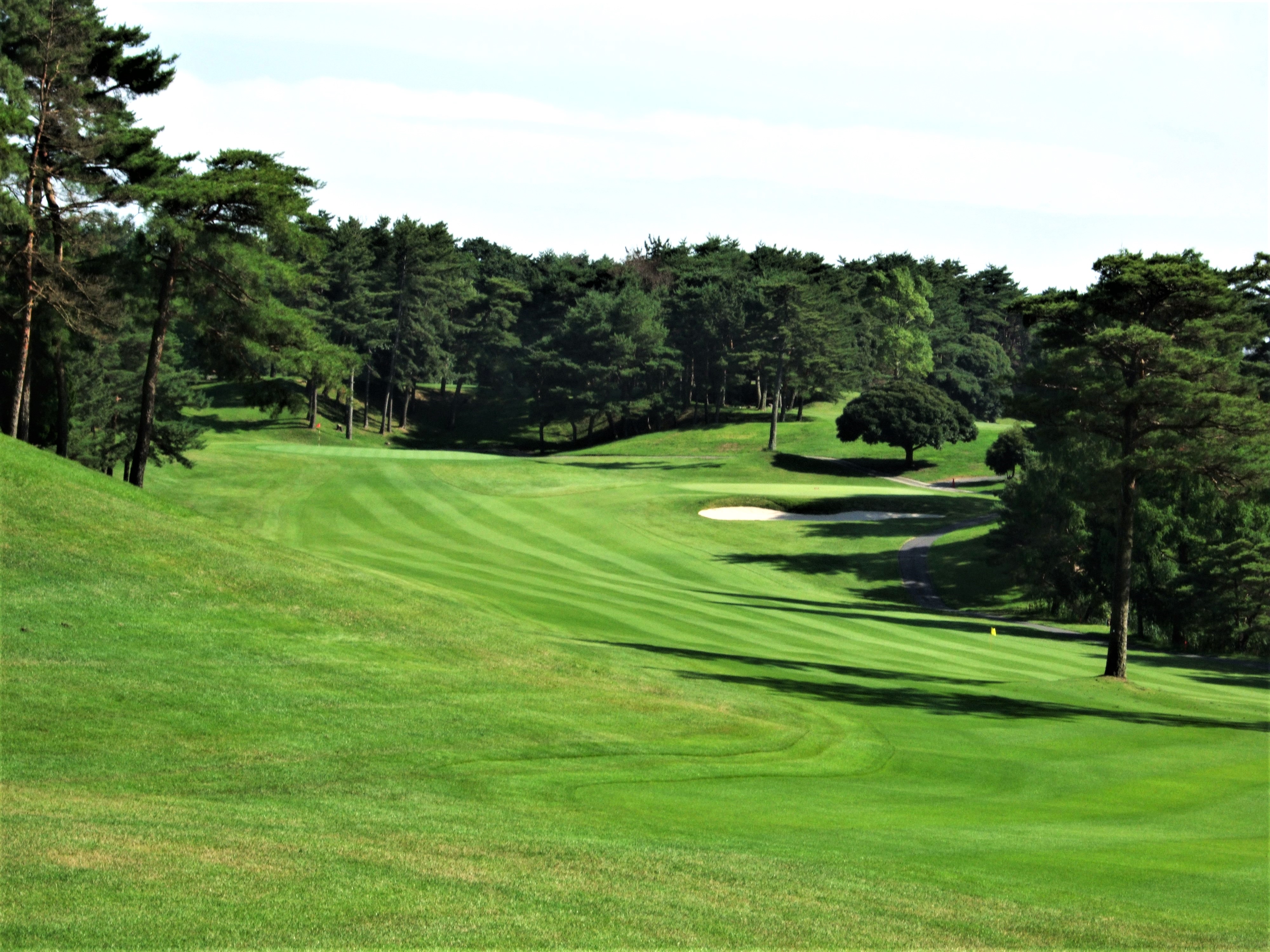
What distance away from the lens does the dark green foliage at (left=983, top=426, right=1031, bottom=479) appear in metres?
83.2

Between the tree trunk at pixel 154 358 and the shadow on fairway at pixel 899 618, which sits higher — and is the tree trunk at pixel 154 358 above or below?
above

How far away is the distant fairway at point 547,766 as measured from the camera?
30.4ft

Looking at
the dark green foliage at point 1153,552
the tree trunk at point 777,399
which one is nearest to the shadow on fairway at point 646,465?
the tree trunk at point 777,399

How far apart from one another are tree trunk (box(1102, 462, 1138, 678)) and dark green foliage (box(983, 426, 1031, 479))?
164ft

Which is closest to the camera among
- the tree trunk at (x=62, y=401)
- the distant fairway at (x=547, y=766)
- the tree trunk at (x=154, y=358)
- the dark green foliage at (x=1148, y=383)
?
the distant fairway at (x=547, y=766)

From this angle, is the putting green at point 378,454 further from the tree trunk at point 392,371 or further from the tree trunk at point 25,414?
the tree trunk at point 25,414

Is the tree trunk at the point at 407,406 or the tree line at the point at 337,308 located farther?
the tree trunk at the point at 407,406

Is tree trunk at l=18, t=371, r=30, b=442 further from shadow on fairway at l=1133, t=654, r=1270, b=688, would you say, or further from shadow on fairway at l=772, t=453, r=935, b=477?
shadow on fairway at l=772, t=453, r=935, b=477

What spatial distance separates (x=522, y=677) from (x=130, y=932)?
13.9 meters

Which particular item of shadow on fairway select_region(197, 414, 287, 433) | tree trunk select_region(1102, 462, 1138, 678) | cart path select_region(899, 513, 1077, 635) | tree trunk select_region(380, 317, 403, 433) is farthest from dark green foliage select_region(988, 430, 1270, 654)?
tree trunk select_region(380, 317, 403, 433)

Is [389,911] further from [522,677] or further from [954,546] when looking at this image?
[954,546]

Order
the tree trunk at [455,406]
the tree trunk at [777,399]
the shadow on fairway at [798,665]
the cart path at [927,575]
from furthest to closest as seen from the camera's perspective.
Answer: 1. the tree trunk at [455,406]
2. the tree trunk at [777,399]
3. the cart path at [927,575]
4. the shadow on fairway at [798,665]

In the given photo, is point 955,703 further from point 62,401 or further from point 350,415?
point 350,415

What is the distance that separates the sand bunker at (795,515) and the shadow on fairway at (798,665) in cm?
3425
